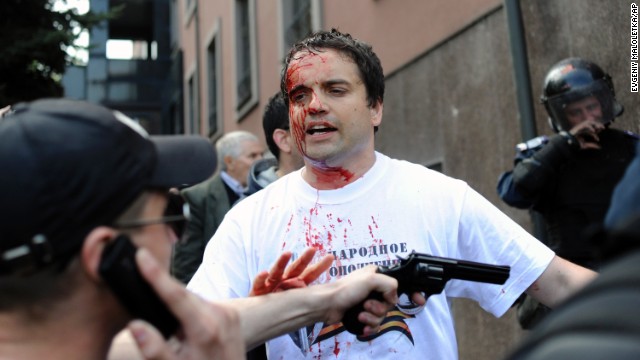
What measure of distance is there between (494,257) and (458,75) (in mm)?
4709

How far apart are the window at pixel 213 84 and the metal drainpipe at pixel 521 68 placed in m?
13.8

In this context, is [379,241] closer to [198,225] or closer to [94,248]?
[94,248]

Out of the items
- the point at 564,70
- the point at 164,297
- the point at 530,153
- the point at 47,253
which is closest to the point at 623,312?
the point at 164,297

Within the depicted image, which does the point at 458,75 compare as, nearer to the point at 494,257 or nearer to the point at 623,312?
the point at 494,257

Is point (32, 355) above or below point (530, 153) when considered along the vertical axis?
below

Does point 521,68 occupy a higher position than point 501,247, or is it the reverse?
point 521,68

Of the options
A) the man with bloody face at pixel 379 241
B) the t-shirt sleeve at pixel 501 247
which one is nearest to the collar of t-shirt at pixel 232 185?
the man with bloody face at pixel 379 241

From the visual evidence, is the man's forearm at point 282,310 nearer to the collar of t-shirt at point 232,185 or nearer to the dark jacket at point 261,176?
the dark jacket at point 261,176

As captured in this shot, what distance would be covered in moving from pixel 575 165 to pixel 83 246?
3.59m

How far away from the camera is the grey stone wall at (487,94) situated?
18.0 feet

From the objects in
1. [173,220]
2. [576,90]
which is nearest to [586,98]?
[576,90]

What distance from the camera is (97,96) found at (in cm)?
2567

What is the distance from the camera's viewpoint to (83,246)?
5.23 ft

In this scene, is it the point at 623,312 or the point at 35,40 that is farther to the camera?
the point at 35,40
